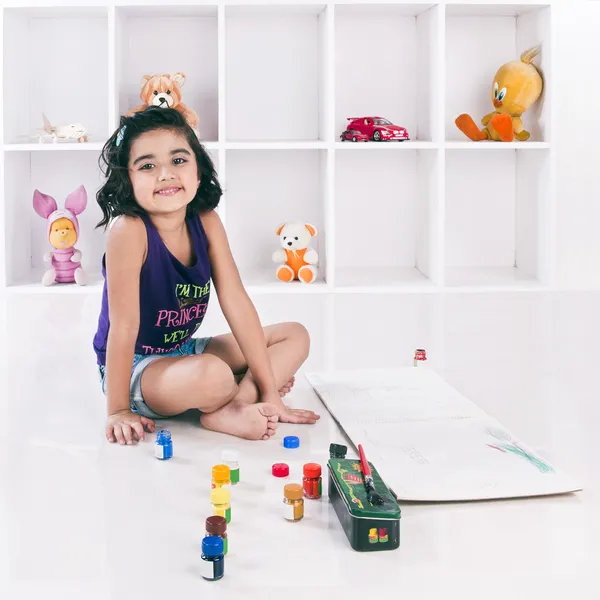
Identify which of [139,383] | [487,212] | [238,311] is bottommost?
[139,383]

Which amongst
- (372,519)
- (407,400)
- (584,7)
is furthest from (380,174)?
(372,519)

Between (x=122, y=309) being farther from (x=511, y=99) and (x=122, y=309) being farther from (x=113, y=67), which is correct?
(x=511, y=99)

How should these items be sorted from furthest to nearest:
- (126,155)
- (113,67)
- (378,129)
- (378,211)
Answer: (378,211) < (378,129) < (113,67) < (126,155)

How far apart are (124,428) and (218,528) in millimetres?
436

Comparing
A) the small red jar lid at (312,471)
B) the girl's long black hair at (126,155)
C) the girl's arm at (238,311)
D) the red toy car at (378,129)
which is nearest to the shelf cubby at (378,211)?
the red toy car at (378,129)

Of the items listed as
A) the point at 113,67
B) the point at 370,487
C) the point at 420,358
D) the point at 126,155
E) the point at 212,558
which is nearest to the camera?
the point at 212,558

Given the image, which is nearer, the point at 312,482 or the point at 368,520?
the point at 368,520

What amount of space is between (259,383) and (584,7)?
1809mm

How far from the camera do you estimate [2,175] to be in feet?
8.82

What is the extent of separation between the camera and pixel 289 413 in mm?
1498

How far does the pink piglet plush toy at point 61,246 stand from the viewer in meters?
2.72

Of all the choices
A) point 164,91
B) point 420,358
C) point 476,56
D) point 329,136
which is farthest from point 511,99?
point 420,358

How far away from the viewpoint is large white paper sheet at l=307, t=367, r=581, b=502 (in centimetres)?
119

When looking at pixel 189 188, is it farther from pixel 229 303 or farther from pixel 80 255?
pixel 80 255
